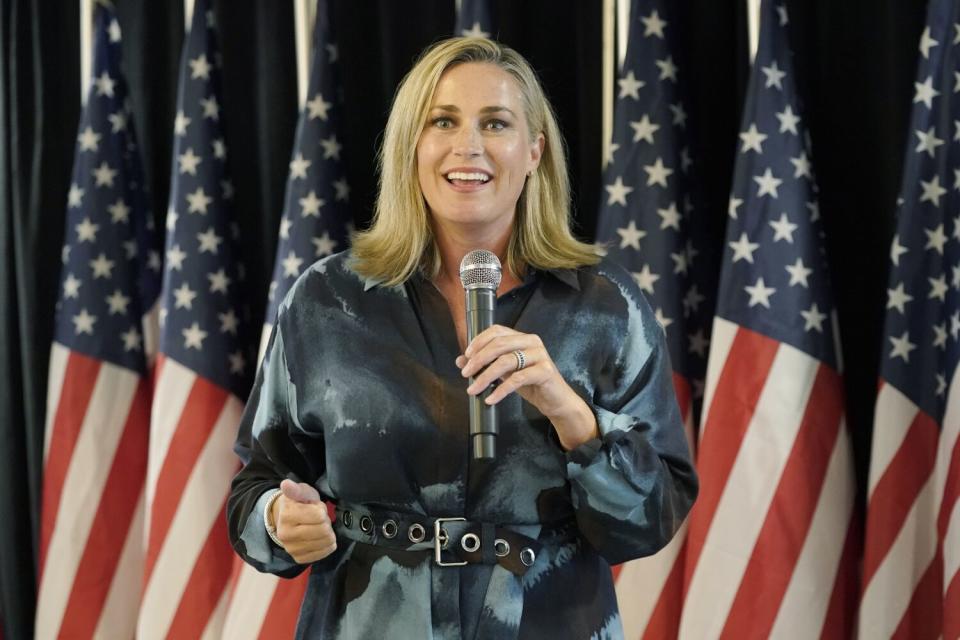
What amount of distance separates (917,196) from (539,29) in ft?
Result: 3.81

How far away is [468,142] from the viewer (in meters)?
1.59

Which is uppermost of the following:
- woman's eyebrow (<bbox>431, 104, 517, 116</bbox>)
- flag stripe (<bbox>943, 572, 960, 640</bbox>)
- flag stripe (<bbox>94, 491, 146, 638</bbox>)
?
woman's eyebrow (<bbox>431, 104, 517, 116</bbox>)

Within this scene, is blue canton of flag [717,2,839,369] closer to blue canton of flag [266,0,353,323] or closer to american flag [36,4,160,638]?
blue canton of flag [266,0,353,323]

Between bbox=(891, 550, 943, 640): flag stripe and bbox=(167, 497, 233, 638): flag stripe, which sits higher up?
bbox=(891, 550, 943, 640): flag stripe

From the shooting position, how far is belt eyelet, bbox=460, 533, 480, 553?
4.84ft

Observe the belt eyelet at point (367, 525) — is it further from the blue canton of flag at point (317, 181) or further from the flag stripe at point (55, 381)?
the flag stripe at point (55, 381)

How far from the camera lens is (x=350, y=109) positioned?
3.69 m

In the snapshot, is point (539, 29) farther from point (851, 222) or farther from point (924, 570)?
point (924, 570)

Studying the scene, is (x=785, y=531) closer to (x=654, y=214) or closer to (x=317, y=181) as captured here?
(x=654, y=214)

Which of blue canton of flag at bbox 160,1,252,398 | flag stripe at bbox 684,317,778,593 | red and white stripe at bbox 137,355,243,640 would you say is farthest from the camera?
blue canton of flag at bbox 160,1,252,398

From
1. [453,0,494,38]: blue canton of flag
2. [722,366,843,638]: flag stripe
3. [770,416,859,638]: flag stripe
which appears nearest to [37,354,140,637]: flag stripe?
[453,0,494,38]: blue canton of flag

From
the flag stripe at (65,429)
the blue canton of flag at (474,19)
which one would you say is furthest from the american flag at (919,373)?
the flag stripe at (65,429)

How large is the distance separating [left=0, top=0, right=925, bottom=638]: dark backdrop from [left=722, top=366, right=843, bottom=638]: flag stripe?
0.32 meters

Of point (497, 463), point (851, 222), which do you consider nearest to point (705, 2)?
point (851, 222)
